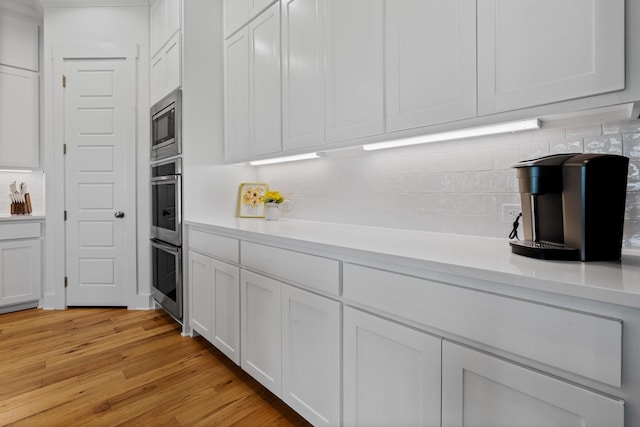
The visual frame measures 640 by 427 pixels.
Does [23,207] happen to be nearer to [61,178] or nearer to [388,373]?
[61,178]

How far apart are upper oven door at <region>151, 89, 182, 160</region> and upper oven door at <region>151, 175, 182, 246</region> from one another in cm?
22

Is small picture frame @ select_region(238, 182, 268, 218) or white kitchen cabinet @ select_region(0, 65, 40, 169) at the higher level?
white kitchen cabinet @ select_region(0, 65, 40, 169)

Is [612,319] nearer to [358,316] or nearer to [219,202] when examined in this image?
[358,316]

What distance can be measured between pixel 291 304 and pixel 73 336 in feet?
7.16

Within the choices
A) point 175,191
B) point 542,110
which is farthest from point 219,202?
point 542,110

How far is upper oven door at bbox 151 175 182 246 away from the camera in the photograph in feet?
8.57

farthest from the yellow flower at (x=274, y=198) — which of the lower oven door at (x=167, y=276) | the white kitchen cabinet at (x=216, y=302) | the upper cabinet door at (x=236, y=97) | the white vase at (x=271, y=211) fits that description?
the lower oven door at (x=167, y=276)

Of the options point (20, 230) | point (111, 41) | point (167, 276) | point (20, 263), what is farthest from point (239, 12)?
point (20, 263)

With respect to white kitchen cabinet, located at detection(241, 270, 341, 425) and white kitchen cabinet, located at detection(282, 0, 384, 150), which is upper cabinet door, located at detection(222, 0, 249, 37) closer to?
white kitchen cabinet, located at detection(282, 0, 384, 150)

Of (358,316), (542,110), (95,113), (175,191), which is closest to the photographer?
(542,110)

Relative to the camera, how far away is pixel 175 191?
2629 millimetres

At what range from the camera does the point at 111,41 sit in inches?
128

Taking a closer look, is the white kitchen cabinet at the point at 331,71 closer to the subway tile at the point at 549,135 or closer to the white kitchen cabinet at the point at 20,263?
the subway tile at the point at 549,135

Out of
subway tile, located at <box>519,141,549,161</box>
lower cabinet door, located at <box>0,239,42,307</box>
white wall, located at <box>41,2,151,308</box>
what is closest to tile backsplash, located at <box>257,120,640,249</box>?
subway tile, located at <box>519,141,549,161</box>
